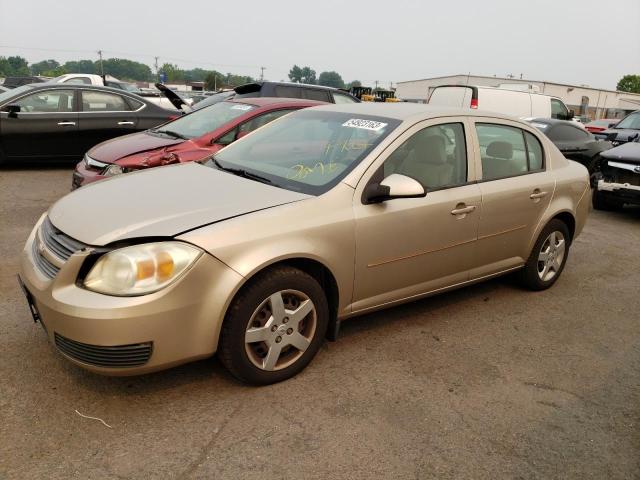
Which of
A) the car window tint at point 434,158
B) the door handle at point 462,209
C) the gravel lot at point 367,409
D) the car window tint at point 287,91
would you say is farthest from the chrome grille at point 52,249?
the car window tint at point 287,91

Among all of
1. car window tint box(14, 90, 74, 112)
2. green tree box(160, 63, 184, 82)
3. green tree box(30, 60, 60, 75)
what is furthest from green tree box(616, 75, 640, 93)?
green tree box(30, 60, 60, 75)

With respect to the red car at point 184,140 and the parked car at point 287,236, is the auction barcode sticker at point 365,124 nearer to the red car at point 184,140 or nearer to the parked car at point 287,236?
the parked car at point 287,236

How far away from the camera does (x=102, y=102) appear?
927cm

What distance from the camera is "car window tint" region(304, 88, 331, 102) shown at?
33.2ft

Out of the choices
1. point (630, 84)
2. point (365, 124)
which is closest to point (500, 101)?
point (365, 124)

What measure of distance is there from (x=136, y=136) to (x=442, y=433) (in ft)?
17.6

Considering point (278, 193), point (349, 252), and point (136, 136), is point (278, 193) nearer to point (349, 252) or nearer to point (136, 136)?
point (349, 252)

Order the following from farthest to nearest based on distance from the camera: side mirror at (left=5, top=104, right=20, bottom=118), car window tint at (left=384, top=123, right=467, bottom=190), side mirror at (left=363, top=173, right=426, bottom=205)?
side mirror at (left=5, top=104, right=20, bottom=118) < car window tint at (left=384, top=123, right=467, bottom=190) < side mirror at (left=363, top=173, right=426, bottom=205)

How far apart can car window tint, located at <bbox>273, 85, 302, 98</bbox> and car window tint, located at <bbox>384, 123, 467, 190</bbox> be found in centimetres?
634

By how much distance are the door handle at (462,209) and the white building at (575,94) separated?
4481cm

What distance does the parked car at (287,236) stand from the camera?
2672mm

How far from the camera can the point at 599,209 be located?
912 centimetres

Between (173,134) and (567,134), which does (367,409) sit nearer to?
(173,134)

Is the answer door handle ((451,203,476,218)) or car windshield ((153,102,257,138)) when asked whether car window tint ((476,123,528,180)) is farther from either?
car windshield ((153,102,257,138))
